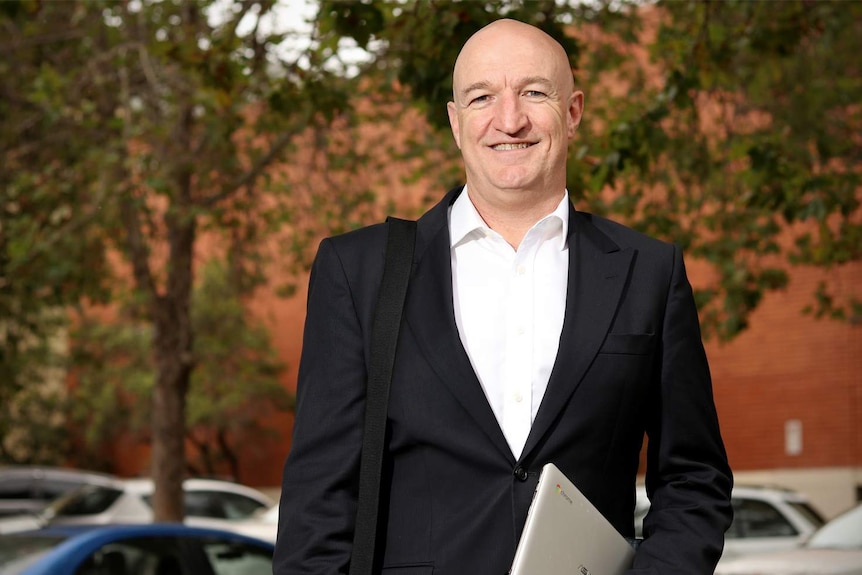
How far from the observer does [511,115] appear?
8.66 feet

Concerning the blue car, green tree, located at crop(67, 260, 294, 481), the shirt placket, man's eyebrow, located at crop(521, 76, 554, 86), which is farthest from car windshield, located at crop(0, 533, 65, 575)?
green tree, located at crop(67, 260, 294, 481)

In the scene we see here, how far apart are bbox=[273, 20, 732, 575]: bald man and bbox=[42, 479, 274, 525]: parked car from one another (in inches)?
634

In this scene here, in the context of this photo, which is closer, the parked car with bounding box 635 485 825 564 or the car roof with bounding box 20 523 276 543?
the car roof with bounding box 20 523 276 543

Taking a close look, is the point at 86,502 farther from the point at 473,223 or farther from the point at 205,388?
the point at 473,223

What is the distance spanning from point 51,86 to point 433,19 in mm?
6179

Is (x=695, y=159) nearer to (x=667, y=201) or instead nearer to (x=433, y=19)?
(x=667, y=201)

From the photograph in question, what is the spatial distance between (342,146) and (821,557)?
6923 mm

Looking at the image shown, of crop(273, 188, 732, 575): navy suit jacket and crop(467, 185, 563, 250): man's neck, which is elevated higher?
crop(467, 185, 563, 250): man's neck

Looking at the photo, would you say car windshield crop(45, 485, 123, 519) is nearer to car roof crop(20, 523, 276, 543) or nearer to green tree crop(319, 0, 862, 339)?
green tree crop(319, 0, 862, 339)

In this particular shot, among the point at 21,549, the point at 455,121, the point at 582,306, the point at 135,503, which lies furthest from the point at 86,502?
the point at 582,306

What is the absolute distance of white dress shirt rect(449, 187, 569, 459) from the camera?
254 cm

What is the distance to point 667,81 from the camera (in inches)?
336

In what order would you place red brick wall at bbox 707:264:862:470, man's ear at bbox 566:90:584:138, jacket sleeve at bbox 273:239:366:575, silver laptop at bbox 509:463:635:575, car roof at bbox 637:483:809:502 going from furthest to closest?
red brick wall at bbox 707:264:862:470, car roof at bbox 637:483:809:502, man's ear at bbox 566:90:584:138, jacket sleeve at bbox 273:239:366:575, silver laptop at bbox 509:463:635:575

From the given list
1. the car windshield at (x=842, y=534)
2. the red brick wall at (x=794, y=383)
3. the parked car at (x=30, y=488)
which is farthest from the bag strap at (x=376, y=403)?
the parked car at (x=30, y=488)
